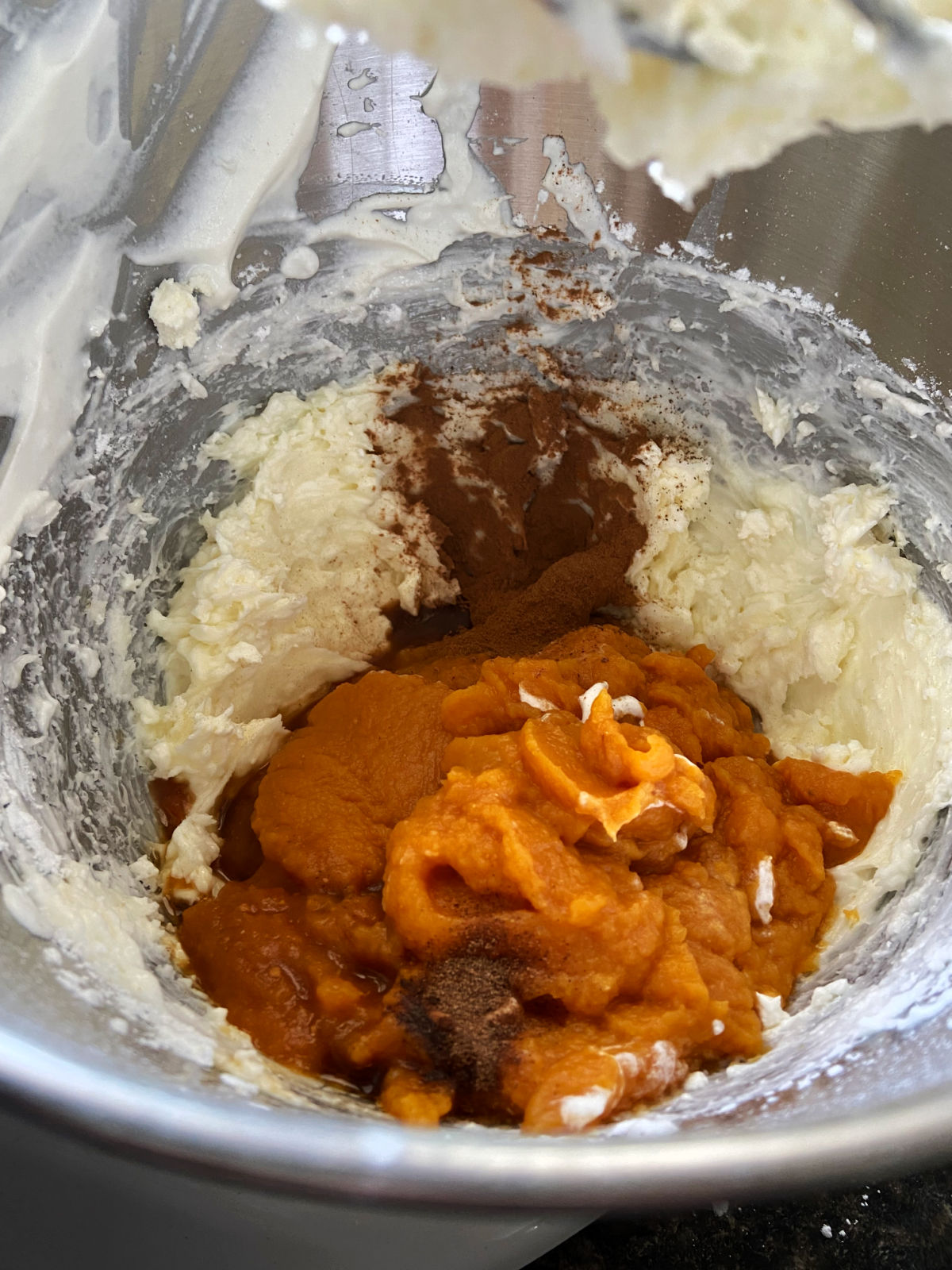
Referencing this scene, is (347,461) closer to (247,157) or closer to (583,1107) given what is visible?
(247,157)

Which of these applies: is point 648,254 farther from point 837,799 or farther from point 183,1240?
point 183,1240

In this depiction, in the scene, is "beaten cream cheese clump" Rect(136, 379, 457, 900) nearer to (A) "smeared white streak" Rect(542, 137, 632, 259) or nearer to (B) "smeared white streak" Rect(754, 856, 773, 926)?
(A) "smeared white streak" Rect(542, 137, 632, 259)

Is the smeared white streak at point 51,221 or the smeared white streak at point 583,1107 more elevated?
the smeared white streak at point 51,221

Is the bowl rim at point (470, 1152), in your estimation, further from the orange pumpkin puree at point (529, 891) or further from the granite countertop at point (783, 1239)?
the granite countertop at point (783, 1239)

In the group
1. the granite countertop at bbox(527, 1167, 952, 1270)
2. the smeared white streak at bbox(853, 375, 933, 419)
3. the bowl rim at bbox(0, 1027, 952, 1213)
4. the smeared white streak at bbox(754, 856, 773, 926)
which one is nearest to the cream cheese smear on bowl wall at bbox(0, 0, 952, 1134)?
the smeared white streak at bbox(853, 375, 933, 419)

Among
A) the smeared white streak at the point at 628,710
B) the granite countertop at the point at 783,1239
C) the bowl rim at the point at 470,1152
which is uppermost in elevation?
the bowl rim at the point at 470,1152

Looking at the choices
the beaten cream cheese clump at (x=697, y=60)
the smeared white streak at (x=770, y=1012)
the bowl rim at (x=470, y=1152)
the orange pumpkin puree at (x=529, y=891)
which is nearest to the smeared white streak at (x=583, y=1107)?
the orange pumpkin puree at (x=529, y=891)
